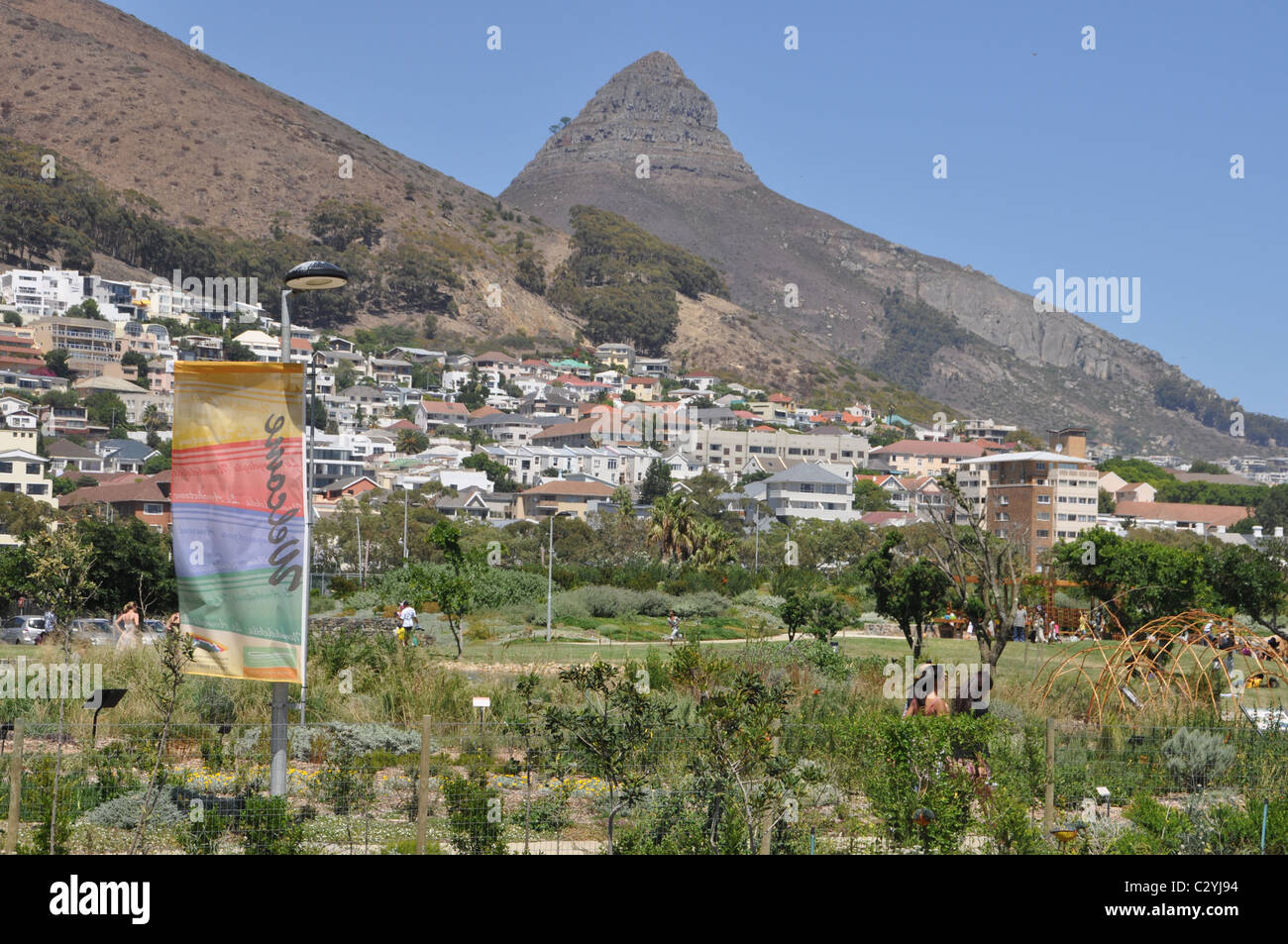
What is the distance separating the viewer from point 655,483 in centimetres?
9631

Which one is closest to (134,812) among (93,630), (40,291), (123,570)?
(93,630)

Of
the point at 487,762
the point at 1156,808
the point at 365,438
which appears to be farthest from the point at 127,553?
the point at 365,438

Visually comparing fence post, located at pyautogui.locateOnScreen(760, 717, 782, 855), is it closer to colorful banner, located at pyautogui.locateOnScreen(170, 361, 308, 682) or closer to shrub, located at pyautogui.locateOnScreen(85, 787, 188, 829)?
colorful banner, located at pyautogui.locateOnScreen(170, 361, 308, 682)

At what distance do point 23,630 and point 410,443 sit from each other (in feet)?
278

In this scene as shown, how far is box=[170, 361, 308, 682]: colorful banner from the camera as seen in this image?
895cm

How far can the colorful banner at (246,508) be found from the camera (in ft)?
29.4

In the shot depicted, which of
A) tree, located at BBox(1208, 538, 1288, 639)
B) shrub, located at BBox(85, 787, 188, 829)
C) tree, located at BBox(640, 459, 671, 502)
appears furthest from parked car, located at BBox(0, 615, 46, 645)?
tree, located at BBox(640, 459, 671, 502)

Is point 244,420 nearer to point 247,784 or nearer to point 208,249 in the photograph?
point 247,784

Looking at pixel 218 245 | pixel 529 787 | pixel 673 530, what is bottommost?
pixel 529 787

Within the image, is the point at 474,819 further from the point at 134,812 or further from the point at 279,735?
the point at 134,812

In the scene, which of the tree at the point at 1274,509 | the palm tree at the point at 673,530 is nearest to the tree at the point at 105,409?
the palm tree at the point at 673,530

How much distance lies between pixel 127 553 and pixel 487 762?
19.3 m

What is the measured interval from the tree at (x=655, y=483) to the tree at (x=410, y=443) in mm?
22587

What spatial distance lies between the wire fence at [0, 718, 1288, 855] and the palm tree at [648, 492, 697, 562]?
36.9 meters
